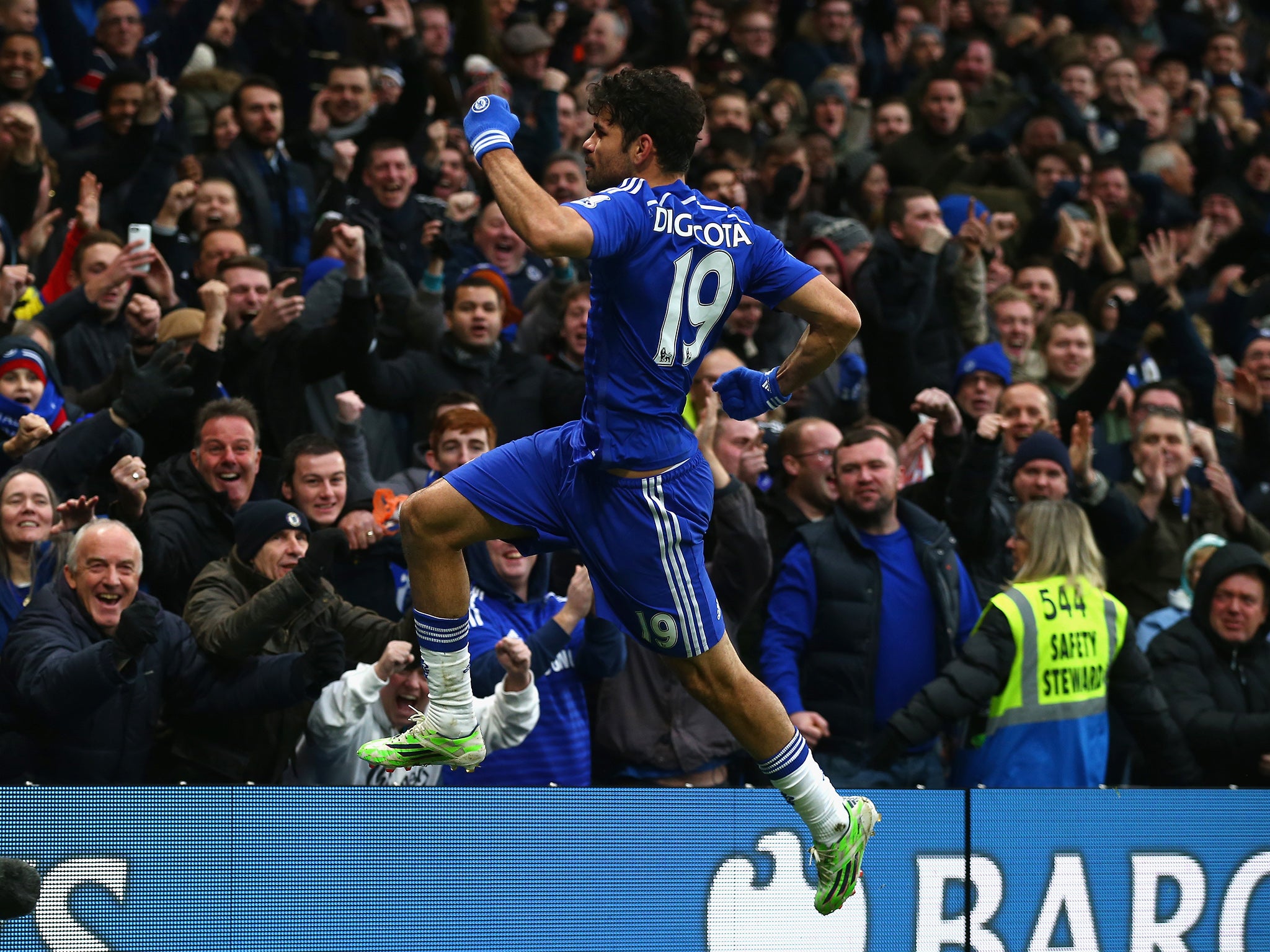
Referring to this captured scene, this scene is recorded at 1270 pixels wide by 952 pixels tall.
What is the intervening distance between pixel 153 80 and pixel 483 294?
2791 mm

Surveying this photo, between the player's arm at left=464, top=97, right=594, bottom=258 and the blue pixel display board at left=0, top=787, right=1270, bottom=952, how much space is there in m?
2.40

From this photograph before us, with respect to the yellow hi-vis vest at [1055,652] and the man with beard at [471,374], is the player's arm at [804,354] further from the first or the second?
the man with beard at [471,374]

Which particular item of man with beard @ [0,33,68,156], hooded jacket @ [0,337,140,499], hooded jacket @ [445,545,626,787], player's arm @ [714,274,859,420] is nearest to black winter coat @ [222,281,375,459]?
hooded jacket @ [0,337,140,499]

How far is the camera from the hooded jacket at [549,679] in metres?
7.27

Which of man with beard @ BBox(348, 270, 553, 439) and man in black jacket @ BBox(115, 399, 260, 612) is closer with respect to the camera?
man in black jacket @ BBox(115, 399, 260, 612)

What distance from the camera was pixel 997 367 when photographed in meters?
10.0

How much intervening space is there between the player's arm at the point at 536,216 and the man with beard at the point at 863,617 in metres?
3.44

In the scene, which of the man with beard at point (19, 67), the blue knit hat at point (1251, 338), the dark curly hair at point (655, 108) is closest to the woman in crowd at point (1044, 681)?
the dark curly hair at point (655, 108)

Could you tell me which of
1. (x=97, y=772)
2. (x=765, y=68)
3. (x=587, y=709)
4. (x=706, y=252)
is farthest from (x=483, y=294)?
(x=765, y=68)

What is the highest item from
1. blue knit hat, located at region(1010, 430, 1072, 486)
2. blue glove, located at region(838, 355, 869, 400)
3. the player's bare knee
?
blue glove, located at region(838, 355, 869, 400)

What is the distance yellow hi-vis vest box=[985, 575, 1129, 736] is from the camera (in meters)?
7.69

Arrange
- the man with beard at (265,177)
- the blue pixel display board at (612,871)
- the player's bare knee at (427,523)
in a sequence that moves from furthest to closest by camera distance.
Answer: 1. the man with beard at (265,177)
2. the blue pixel display board at (612,871)
3. the player's bare knee at (427,523)

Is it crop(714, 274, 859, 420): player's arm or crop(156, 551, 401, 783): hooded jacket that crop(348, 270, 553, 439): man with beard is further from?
crop(714, 274, 859, 420): player's arm

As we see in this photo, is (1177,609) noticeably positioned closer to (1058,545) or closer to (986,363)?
(1058,545)
